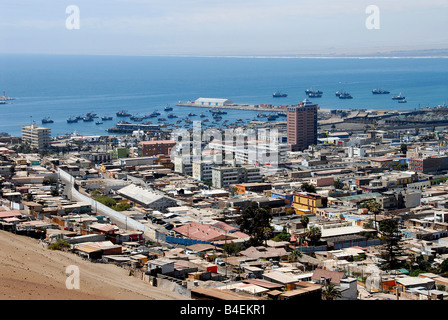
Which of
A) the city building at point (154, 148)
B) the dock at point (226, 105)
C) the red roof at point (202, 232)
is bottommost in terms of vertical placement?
the red roof at point (202, 232)

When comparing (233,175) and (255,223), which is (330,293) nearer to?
(255,223)

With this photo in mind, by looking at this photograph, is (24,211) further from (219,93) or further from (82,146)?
(219,93)

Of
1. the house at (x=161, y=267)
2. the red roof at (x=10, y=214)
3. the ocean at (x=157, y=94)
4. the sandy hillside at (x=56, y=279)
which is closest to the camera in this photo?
the sandy hillside at (x=56, y=279)

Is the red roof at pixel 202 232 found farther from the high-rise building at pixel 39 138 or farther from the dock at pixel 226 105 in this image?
the dock at pixel 226 105

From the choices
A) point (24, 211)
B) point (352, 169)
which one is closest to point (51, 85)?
point (352, 169)

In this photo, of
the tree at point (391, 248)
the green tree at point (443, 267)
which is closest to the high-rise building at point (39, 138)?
the tree at point (391, 248)

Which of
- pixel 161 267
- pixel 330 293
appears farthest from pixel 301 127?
pixel 330 293
